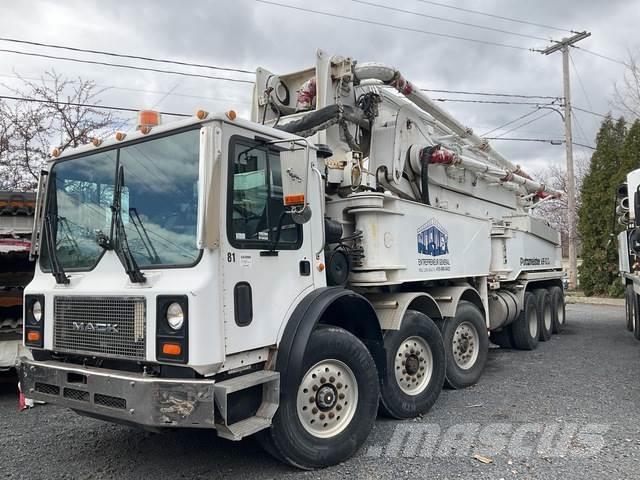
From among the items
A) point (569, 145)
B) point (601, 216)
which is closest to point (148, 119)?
point (601, 216)

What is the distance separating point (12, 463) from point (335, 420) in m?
2.65

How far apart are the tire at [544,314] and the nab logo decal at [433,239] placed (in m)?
4.55

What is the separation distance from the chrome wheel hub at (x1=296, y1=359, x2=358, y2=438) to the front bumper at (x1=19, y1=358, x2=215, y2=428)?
896 millimetres

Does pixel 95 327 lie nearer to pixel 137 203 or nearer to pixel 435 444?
pixel 137 203

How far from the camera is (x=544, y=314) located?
10094 mm

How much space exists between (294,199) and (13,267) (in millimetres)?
5017

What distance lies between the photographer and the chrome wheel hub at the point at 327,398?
13.3 ft

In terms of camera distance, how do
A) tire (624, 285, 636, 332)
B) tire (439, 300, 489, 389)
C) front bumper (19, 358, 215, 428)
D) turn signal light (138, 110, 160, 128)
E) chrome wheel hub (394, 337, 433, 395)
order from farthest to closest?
tire (624, 285, 636, 332) < tire (439, 300, 489, 389) < chrome wheel hub (394, 337, 433, 395) < turn signal light (138, 110, 160, 128) < front bumper (19, 358, 215, 428)

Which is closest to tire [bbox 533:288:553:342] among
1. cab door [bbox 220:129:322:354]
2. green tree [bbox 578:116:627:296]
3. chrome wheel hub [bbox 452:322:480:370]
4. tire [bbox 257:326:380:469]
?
chrome wheel hub [bbox 452:322:480:370]

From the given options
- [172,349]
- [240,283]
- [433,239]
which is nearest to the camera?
[172,349]

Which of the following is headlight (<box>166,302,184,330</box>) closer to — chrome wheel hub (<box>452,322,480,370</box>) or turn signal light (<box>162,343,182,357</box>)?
turn signal light (<box>162,343,182,357</box>)

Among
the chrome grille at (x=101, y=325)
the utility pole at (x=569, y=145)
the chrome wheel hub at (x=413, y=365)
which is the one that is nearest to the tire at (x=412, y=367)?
the chrome wheel hub at (x=413, y=365)

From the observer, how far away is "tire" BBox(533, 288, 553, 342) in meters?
9.91

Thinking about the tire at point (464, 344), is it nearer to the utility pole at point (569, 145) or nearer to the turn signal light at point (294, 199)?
the turn signal light at point (294, 199)
